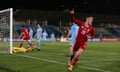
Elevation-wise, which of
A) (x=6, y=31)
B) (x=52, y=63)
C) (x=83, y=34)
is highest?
(x=6, y=31)

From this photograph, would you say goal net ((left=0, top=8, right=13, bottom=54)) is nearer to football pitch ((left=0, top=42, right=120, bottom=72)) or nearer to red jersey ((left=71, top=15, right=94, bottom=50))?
football pitch ((left=0, top=42, right=120, bottom=72))

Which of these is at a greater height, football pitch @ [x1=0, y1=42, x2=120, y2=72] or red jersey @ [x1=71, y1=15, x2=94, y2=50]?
red jersey @ [x1=71, y1=15, x2=94, y2=50]

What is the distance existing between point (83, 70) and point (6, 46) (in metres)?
8.47

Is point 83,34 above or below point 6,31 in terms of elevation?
below

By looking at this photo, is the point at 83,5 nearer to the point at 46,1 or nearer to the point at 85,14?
the point at 85,14

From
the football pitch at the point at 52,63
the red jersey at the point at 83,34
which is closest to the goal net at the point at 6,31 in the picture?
the football pitch at the point at 52,63

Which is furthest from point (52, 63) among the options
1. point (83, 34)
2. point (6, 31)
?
point (6, 31)

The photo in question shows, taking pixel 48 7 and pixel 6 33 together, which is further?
pixel 48 7

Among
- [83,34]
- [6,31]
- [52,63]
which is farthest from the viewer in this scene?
[6,31]

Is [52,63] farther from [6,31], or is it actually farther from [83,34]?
[6,31]

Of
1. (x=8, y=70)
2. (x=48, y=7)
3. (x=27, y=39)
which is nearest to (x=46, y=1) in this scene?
(x=48, y=7)

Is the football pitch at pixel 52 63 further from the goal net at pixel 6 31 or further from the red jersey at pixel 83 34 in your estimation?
the red jersey at pixel 83 34

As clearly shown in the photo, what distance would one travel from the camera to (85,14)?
71.4m

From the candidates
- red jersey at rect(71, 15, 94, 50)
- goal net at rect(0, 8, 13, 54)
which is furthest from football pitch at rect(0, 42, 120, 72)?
red jersey at rect(71, 15, 94, 50)
